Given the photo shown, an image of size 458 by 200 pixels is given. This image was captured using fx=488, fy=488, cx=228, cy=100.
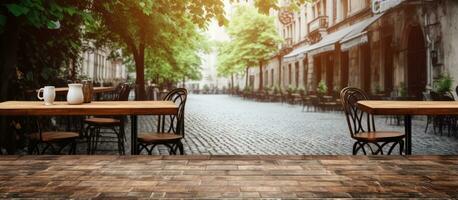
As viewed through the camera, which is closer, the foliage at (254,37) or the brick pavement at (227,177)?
the brick pavement at (227,177)

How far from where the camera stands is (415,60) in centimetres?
1675

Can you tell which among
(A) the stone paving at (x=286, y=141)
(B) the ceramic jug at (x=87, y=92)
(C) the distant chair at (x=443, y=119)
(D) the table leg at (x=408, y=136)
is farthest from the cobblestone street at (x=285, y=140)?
(B) the ceramic jug at (x=87, y=92)

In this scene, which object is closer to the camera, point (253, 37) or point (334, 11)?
point (334, 11)

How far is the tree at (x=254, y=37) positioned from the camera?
116ft

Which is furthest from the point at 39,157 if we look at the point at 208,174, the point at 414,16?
the point at 414,16

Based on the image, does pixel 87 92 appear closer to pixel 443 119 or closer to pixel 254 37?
pixel 443 119

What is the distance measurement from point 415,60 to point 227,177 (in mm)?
15994

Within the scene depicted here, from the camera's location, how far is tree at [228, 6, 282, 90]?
35406mm

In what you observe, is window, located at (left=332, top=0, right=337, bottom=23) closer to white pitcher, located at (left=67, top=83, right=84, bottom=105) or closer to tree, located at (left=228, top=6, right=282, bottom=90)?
tree, located at (left=228, top=6, right=282, bottom=90)

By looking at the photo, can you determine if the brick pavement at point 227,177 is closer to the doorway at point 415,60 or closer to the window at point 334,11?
the doorway at point 415,60

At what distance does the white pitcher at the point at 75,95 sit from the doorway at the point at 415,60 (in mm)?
14334

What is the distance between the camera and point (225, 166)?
246 cm

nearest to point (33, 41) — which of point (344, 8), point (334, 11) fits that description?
point (344, 8)

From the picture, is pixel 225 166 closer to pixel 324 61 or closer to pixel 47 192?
pixel 47 192
